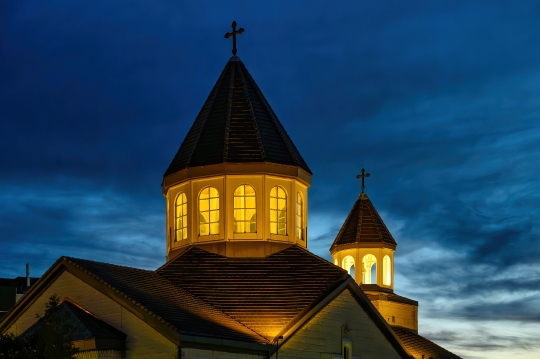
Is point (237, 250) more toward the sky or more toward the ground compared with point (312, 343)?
more toward the sky

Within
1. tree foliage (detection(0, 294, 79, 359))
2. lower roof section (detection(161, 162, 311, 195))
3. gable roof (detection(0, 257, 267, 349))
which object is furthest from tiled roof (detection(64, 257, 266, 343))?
lower roof section (detection(161, 162, 311, 195))

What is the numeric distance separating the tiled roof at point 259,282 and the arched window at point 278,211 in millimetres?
924

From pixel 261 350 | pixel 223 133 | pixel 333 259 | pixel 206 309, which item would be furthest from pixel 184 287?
pixel 333 259

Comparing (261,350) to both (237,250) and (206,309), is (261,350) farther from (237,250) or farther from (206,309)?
(237,250)

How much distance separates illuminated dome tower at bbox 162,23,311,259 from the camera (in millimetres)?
39875

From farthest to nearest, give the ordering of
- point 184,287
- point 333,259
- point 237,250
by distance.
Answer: point 333,259
point 237,250
point 184,287

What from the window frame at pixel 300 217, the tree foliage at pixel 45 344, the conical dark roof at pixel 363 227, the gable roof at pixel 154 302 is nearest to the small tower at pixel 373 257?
the conical dark roof at pixel 363 227

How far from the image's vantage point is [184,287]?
37.1 meters

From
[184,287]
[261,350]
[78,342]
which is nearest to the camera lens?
[78,342]

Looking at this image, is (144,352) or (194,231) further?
(194,231)

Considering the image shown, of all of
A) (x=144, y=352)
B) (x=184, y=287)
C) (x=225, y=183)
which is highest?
(x=225, y=183)

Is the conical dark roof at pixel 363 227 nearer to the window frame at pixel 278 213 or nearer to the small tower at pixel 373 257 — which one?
the small tower at pixel 373 257

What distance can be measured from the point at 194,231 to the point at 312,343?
23.1 ft

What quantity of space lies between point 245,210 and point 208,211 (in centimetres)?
142
